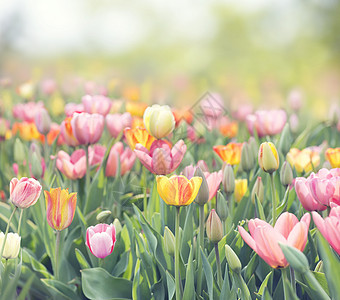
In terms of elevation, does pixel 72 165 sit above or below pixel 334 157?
below

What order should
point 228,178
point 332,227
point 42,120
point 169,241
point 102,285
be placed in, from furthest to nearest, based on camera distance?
1. point 42,120
2. point 228,178
3. point 102,285
4. point 169,241
5. point 332,227

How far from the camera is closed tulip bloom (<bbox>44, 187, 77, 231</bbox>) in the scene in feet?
3.51

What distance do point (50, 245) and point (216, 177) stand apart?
20.1 inches

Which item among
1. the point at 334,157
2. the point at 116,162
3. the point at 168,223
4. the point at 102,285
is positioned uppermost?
the point at 334,157

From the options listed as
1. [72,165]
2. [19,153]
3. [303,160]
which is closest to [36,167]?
[72,165]

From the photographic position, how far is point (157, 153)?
1116 mm

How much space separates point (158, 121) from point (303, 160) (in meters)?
0.63

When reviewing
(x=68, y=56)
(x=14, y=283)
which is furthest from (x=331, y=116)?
(x=68, y=56)

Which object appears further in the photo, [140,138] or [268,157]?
[140,138]

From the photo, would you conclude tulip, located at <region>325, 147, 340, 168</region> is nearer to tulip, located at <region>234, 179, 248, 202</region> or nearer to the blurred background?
tulip, located at <region>234, 179, 248, 202</region>

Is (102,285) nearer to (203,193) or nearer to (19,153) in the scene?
(203,193)

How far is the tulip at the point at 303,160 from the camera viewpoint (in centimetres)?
157

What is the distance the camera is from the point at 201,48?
1275 centimetres

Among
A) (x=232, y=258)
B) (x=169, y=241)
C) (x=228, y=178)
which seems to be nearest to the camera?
(x=232, y=258)
